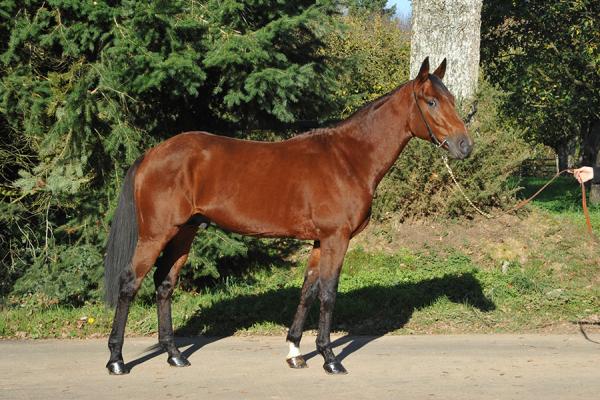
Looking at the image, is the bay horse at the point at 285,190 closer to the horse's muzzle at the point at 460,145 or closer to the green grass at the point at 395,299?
the horse's muzzle at the point at 460,145

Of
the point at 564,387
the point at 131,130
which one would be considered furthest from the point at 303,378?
the point at 131,130

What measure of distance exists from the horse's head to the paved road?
1.84 metres

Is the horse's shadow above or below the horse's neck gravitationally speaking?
below

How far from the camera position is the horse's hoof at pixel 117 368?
653 centimetres

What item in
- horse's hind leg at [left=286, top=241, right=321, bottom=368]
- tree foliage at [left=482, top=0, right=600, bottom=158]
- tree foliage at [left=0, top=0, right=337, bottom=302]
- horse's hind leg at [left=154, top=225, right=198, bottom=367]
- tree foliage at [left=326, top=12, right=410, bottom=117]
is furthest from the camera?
tree foliage at [left=326, top=12, right=410, bottom=117]

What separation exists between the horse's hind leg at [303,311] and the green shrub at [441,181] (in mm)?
4417

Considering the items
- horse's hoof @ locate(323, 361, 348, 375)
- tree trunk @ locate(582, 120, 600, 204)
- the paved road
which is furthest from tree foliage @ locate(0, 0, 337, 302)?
tree trunk @ locate(582, 120, 600, 204)

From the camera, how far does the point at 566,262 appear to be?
10.2 m

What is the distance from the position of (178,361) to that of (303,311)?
116cm

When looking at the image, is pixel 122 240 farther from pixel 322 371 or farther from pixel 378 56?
pixel 378 56

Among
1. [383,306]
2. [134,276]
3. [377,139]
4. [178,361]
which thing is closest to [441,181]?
[383,306]

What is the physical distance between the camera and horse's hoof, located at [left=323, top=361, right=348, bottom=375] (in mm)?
6516

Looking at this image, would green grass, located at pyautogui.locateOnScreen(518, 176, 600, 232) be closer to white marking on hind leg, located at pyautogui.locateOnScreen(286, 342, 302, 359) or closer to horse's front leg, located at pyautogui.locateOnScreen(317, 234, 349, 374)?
horse's front leg, located at pyautogui.locateOnScreen(317, 234, 349, 374)

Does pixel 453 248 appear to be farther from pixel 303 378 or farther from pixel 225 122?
pixel 303 378
